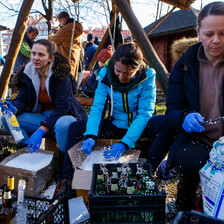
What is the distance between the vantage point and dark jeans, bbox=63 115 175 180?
1889 millimetres

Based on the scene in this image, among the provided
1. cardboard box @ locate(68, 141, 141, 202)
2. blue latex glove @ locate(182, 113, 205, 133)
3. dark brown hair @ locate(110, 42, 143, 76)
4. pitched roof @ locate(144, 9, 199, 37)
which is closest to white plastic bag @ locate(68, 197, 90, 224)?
cardboard box @ locate(68, 141, 141, 202)

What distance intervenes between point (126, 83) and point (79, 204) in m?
0.94

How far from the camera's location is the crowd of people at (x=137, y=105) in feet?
5.11

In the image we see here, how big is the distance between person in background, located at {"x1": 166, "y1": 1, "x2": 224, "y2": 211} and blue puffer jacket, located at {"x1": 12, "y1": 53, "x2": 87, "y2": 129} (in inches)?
40.8

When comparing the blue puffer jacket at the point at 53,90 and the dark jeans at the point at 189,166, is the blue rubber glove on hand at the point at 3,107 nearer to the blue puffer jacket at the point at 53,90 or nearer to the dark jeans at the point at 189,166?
the blue puffer jacket at the point at 53,90

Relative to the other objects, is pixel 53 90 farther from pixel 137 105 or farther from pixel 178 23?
pixel 178 23

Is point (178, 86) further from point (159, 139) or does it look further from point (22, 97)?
point (22, 97)

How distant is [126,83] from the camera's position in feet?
6.57

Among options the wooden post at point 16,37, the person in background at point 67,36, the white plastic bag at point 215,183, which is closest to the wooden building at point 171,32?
the person in background at point 67,36

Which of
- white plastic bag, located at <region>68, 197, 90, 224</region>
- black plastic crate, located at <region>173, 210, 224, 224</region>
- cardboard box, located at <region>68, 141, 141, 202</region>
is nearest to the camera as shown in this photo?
black plastic crate, located at <region>173, 210, 224, 224</region>

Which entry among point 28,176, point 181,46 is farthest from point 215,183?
point 28,176

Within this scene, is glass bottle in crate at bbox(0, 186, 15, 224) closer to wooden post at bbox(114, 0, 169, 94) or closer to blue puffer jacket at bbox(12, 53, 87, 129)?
blue puffer jacket at bbox(12, 53, 87, 129)

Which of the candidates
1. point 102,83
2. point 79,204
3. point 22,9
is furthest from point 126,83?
point 22,9

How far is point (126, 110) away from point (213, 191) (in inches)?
40.4
